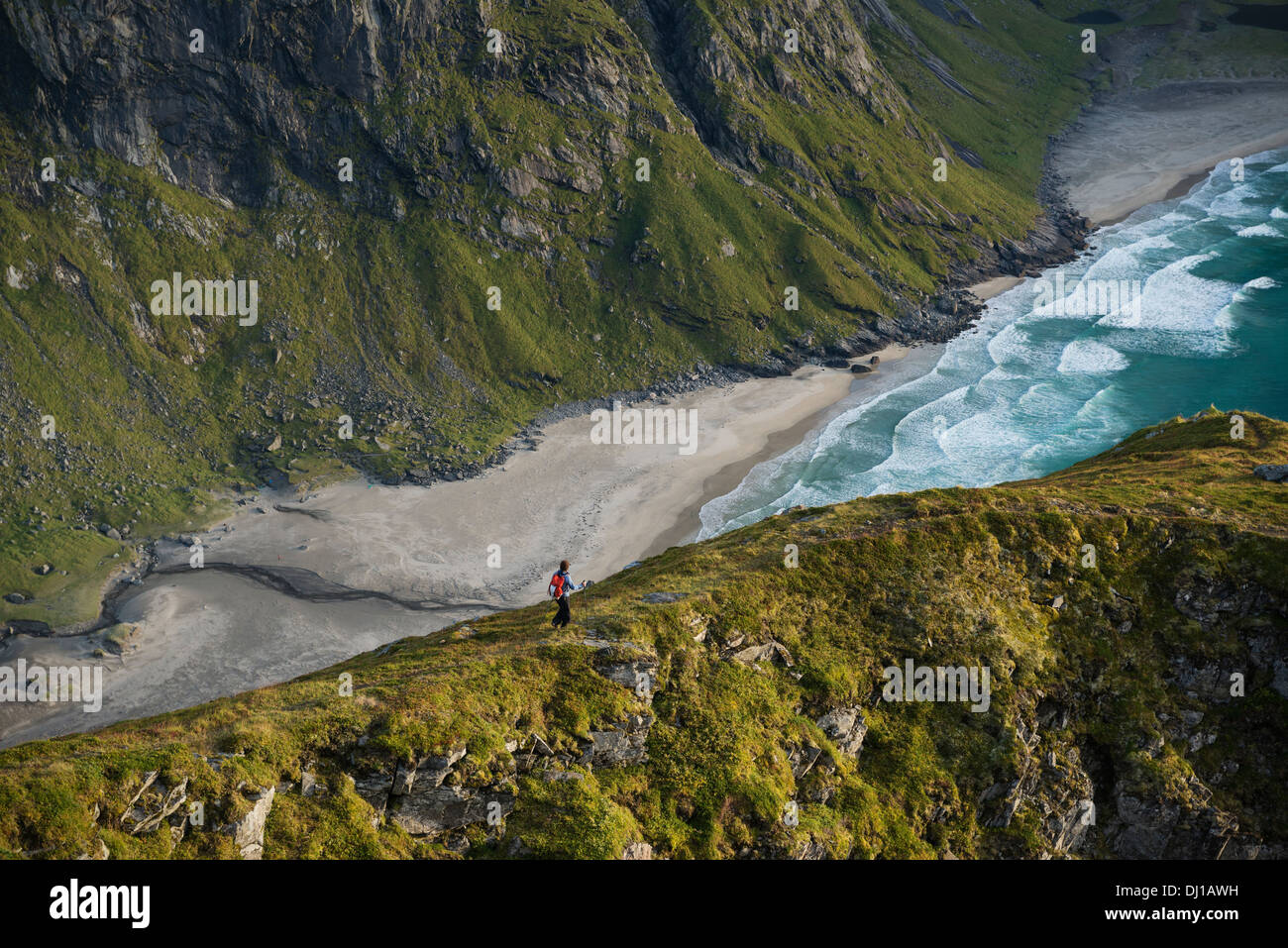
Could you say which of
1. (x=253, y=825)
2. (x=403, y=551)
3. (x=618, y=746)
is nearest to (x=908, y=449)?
(x=403, y=551)

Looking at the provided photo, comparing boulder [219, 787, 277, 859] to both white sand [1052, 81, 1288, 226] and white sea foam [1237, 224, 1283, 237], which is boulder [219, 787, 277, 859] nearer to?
white sea foam [1237, 224, 1283, 237]

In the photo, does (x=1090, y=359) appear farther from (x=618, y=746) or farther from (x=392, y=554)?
(x=618, y=746)

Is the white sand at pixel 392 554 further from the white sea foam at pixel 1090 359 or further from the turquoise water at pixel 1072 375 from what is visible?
the white sea foam at pixel 1090 359

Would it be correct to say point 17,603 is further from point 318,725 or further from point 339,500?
point 318,725

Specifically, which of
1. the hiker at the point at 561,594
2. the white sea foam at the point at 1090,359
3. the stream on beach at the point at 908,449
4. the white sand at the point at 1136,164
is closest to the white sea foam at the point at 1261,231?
the stream on beach at the point at 908,449

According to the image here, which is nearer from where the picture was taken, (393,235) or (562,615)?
(562,615)

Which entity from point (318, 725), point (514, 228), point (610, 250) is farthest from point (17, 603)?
point (610, 250)
